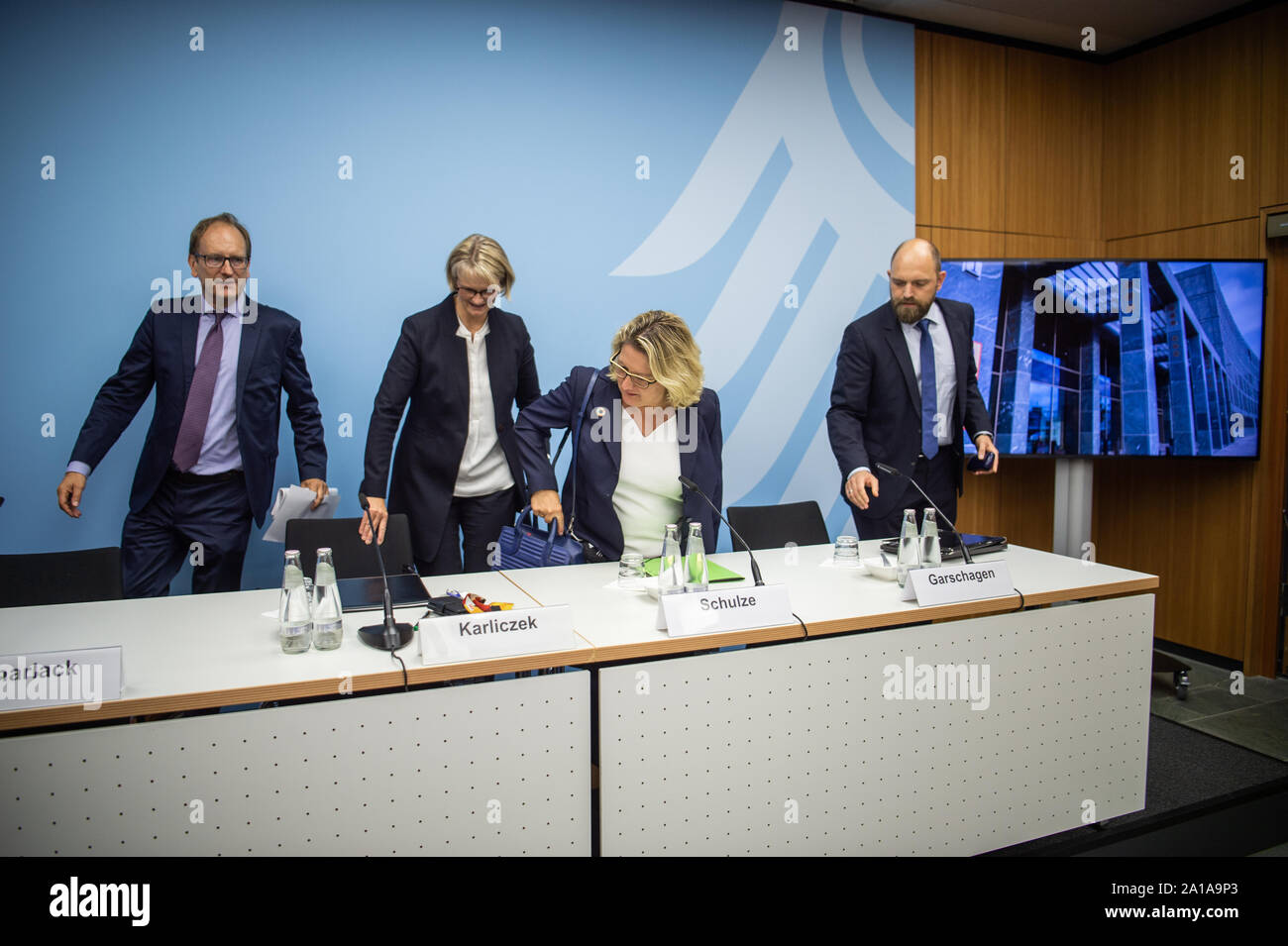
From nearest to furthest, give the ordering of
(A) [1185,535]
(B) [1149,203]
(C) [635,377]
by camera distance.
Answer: (C) [635,377], (A) [1185,535], (B) [1149,203]

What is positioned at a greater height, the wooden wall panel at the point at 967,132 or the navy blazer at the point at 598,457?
the wooden wall panel at the point at 967,132

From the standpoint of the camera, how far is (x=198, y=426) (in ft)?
8.80

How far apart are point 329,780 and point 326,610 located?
32cm

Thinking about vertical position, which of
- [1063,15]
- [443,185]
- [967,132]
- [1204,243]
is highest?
[1063,15]

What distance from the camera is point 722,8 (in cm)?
393

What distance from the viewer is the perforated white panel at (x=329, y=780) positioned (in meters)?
1.37

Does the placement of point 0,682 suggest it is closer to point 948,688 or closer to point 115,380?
point 115,380

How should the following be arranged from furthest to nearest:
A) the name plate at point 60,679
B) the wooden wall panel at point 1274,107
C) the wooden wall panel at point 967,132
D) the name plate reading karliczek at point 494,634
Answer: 1. the wooden wall panel at point 967,132
2. the wooden wall panel at point 1274,107
3. the name plate reading karliczek at point 494,634
4. the name plate at point 60,679

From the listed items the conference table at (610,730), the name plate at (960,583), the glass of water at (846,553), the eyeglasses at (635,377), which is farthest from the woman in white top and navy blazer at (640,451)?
the name plate at (960,583)

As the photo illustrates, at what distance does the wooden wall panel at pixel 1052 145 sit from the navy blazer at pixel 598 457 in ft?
9.31

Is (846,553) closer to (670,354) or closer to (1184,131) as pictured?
(670,354)

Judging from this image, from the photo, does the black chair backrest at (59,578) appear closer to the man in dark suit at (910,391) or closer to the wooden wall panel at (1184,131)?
the man in dark suit at (910,391)

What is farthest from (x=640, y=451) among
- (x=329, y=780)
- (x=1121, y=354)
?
(x=1121, y=354)
